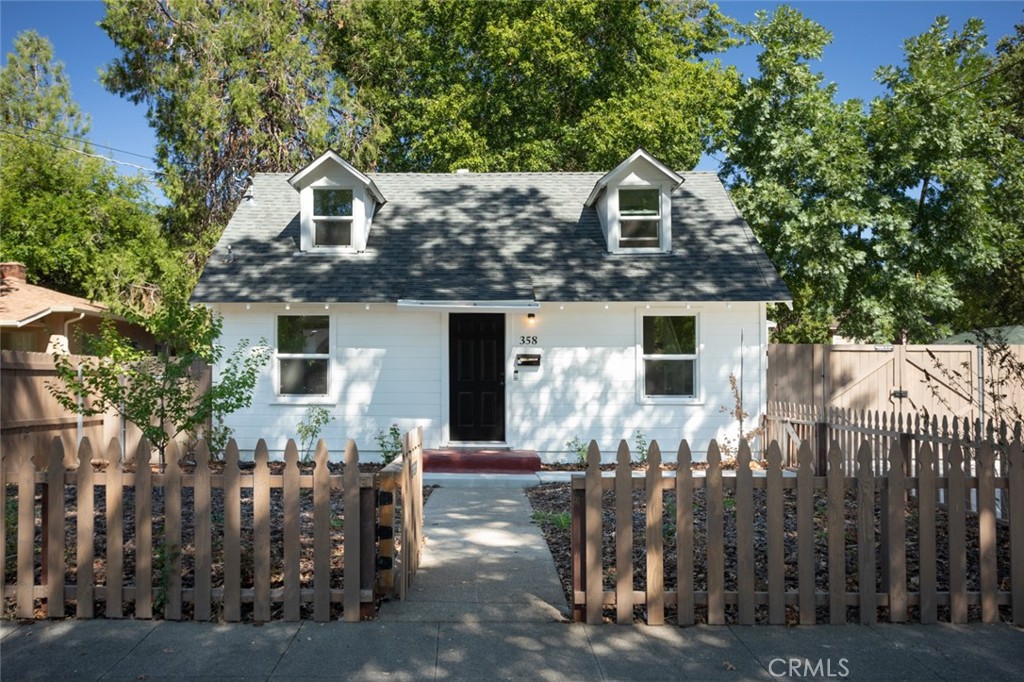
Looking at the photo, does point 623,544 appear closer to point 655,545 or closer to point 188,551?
point 655,545

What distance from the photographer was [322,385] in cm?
1368

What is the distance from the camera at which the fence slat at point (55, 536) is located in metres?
5.03

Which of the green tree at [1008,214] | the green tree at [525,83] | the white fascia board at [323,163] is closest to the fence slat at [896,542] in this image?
the white fascia board at [323,163]

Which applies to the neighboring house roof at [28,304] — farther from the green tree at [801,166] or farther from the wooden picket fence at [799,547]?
the wooden picket fence at [799,547]

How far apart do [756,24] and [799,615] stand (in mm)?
18570

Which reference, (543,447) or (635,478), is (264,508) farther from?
(543,447)

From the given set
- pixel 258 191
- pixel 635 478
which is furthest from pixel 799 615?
pixel 258 191

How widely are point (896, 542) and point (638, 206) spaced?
33.7ft

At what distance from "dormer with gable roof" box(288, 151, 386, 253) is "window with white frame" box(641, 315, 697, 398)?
5564 mm

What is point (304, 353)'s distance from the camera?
535 inches

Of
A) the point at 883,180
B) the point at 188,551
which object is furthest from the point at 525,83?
the point at 188,551

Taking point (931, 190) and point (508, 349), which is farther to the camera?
point (931, 190)

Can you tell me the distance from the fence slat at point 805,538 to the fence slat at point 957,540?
0.92m
